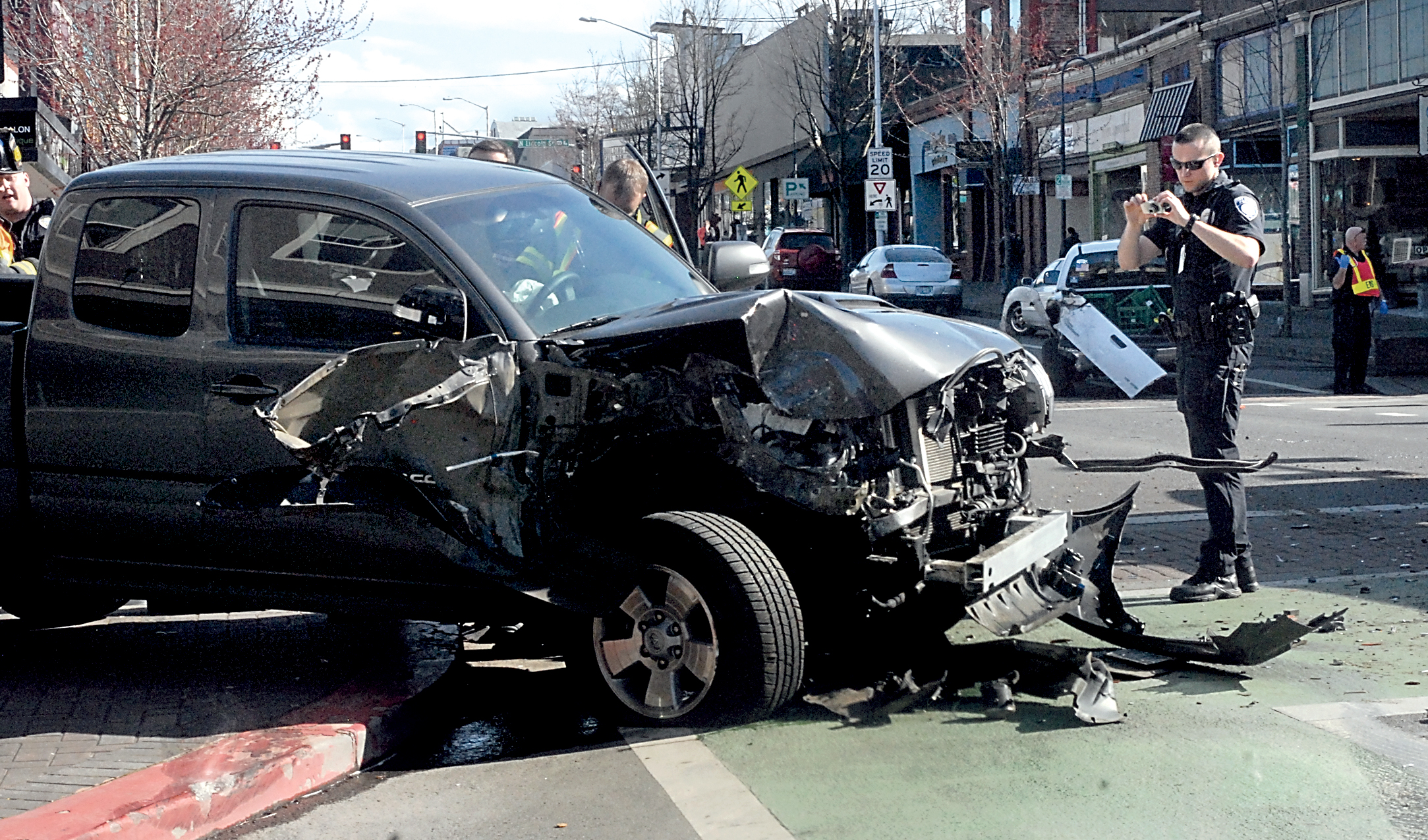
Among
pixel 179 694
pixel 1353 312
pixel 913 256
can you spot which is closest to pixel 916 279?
pixel 913 256

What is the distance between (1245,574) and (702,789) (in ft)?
10.9

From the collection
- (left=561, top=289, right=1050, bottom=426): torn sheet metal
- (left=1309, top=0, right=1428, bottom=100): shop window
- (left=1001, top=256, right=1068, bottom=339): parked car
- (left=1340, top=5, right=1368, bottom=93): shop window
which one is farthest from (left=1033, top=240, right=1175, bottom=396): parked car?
(left=561, top=289, right=1050, bottom=426): torn sheet metal

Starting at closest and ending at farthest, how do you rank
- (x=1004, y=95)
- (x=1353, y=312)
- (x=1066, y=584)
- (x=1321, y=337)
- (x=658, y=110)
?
(x=1066, y=584) < (x=1353, y=312) < (x=1321, y=337) < (x=1004, y=95) < (x=658, y=110)

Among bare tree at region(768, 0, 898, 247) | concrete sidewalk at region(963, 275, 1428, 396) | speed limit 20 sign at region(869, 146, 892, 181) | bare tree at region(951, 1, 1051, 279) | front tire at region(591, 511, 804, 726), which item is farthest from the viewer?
bare tree at region(768, 0, 898, 247)

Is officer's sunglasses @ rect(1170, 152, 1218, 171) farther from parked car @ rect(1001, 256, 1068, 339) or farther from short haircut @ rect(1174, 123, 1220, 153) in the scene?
parked car @ rect(1001, 256, 1068, 339)

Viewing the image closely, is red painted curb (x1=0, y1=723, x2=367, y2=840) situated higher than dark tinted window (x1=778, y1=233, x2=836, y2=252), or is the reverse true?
dark tinted window (x1=778, y1=233, x2=836, y2=252)

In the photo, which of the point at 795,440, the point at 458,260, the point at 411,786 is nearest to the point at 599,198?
the point at 458,260

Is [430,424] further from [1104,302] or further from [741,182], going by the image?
[741,182]

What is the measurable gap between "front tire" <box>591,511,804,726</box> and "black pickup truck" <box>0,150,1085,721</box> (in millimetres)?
10

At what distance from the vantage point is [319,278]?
5.22m

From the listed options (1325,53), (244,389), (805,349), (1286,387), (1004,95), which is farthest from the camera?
(1004,95)

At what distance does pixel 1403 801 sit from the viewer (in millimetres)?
3930

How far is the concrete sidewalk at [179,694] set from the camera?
436cm

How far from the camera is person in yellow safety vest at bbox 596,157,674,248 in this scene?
7.74m
